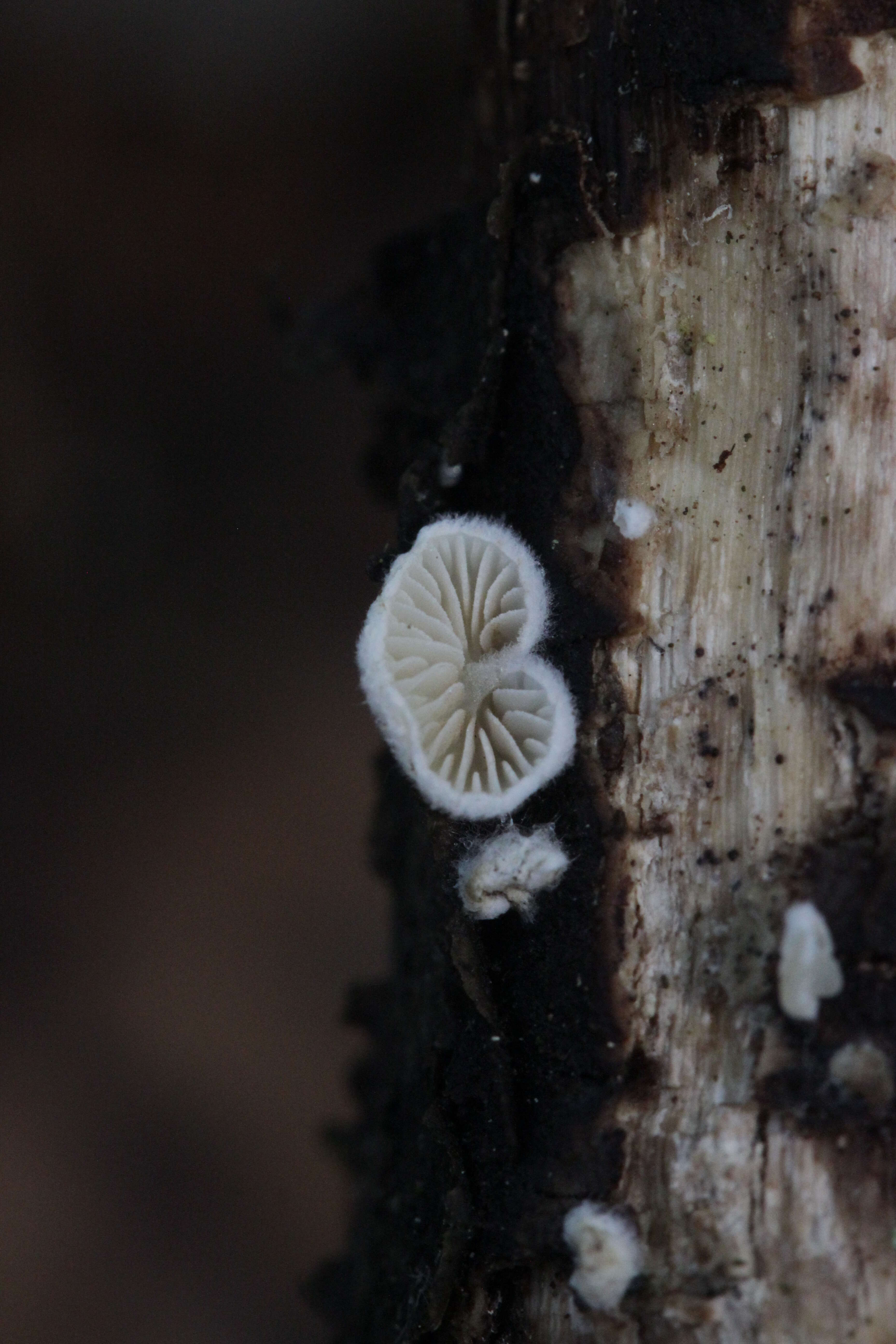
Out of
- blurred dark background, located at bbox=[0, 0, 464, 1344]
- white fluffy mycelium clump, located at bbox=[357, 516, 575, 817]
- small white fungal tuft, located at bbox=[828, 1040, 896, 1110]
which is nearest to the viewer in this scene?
small white fungal tuft, located at bbox=[828, 1040, 896, 1110]

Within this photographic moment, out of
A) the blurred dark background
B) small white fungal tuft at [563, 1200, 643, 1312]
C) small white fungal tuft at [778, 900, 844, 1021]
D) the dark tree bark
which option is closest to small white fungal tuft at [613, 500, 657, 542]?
the dark tree bark

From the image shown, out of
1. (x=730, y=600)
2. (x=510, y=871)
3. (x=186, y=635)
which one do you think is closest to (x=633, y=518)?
(x=730, y=600)

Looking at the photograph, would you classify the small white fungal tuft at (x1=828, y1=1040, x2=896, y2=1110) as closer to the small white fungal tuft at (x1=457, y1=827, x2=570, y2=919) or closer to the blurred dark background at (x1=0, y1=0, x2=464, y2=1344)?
the small white fungal tuft at (x1=457, y1=827, x2=570, y2=919)

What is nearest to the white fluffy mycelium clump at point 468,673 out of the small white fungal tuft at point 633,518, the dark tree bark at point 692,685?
the dark tree bark at point 692,685

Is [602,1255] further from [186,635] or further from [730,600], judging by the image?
[186,635]

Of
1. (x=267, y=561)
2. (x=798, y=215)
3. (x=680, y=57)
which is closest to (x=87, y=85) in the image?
(x=267, y=561)

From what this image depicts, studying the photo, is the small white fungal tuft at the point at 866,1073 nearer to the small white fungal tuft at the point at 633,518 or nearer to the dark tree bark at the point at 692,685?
the dark tree bark at the point at 692,685

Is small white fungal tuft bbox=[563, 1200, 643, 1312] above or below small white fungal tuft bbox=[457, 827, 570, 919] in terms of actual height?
below

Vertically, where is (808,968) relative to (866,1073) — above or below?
above
